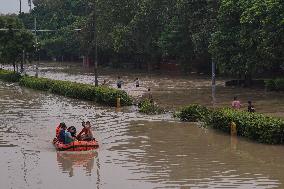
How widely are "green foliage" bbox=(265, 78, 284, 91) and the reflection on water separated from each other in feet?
89.0

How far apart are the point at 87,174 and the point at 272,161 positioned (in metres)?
7.19

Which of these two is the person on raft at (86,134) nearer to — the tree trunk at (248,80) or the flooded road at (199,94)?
the flooded road at (199,94)

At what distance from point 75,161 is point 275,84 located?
29115 millimetres

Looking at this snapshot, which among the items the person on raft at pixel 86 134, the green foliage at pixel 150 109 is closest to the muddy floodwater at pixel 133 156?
the green foliage at pixel 150 109

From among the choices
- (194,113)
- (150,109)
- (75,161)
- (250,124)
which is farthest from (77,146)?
(150,109)

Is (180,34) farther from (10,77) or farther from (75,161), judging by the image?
(75,161)

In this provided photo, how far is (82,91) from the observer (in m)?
46.2

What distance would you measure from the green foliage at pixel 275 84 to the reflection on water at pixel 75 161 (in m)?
27.1

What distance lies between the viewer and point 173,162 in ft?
69.1

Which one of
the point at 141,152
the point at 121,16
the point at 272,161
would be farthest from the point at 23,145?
the point at 121,16

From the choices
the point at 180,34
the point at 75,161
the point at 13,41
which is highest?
the point at 180,34

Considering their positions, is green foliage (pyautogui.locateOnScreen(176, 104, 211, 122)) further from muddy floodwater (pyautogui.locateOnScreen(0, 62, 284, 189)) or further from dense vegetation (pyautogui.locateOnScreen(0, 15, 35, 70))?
dense vegetation (pyautogui.locateOnScreen(0, 15, 35, 70))

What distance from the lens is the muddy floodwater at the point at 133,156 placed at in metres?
18.2

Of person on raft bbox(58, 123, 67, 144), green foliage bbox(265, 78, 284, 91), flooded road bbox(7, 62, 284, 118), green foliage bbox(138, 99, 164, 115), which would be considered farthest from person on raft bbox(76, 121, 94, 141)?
green foliage bbox(265, 78, 284, 91)
